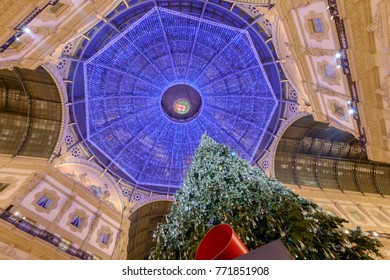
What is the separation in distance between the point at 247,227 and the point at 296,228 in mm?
1103

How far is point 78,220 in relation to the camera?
58.4 ft

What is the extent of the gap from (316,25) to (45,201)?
60.4 ft

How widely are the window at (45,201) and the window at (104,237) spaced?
4.02 meters

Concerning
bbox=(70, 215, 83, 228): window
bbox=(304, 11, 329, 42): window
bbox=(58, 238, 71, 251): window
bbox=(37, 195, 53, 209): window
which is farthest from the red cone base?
bbox=(70, 215, 83, 228): window

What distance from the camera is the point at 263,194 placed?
23.9 ft

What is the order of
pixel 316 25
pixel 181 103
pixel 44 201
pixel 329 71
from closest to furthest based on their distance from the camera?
pixel 316 25
pixel 329 71
pixel 44 201
pixel 181 103

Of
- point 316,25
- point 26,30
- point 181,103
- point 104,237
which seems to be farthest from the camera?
point 181,103

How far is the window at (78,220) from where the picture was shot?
17141 mm

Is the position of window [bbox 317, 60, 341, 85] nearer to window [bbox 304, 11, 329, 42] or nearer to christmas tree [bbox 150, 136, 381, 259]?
window [bbox 304, 11, 329, 42]

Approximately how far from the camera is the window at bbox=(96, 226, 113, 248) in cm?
1856

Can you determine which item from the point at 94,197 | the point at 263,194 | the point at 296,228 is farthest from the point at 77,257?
the point at 296,228

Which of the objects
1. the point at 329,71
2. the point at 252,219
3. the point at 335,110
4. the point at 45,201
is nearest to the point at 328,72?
the point at 329,71

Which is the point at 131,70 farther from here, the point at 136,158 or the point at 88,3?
the point at 88,3

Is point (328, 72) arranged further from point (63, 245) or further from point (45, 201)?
point (45, 201)
